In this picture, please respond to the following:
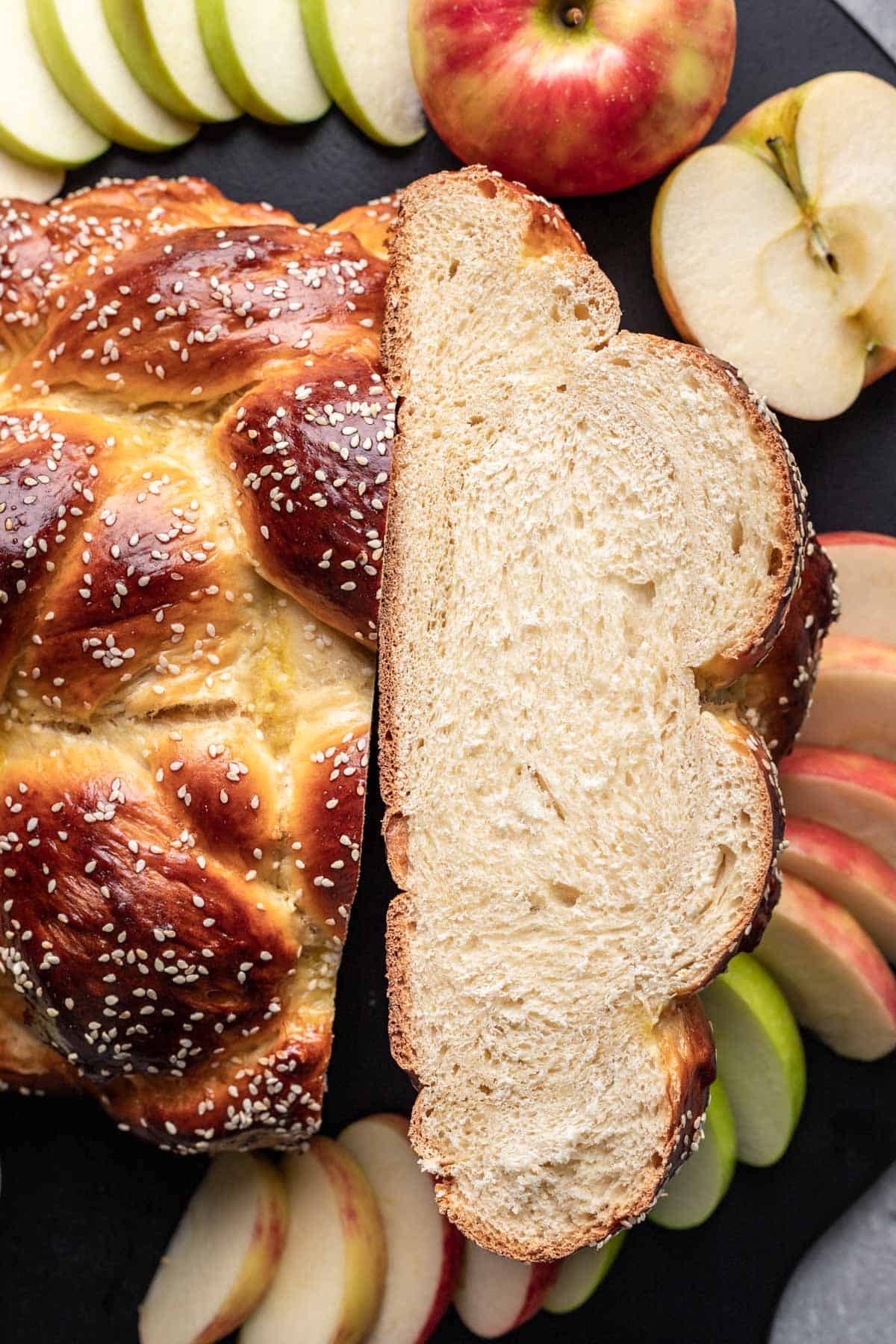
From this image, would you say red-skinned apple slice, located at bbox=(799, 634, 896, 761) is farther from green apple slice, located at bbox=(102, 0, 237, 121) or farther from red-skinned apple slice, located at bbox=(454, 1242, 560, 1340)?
green apple slice, located at bbox=(102, 0, 237, 121)

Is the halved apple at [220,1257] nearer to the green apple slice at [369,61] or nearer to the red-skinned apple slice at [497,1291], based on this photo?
the red-skinned apple slice at [497,1291]

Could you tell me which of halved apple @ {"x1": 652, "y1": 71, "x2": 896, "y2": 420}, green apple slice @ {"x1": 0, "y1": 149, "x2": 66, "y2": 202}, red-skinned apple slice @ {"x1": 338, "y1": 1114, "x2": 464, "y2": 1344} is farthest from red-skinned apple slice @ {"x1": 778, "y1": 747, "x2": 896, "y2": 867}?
green apple slice @ {"x1": 0, "y1": 149, "x2": 66, "y2": 202}

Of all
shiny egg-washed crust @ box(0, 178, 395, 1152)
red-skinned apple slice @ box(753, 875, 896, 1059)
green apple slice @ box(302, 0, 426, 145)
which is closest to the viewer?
shiny egg-washed crust @ box(0, 178, 395, 1152)

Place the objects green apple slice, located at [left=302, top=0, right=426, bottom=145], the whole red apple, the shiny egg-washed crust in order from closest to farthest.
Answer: the shiny egg-washed crust
the whole red apple
green apple slice, located at [left=302, top=0, right=426, bottom=145]

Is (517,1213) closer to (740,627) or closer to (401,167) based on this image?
(740,627)

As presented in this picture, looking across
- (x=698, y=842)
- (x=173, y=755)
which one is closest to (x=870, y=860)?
(x=698, y=842)

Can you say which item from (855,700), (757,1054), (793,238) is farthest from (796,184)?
(757,1054)

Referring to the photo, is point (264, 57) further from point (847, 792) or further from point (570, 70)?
point (847, 792)
